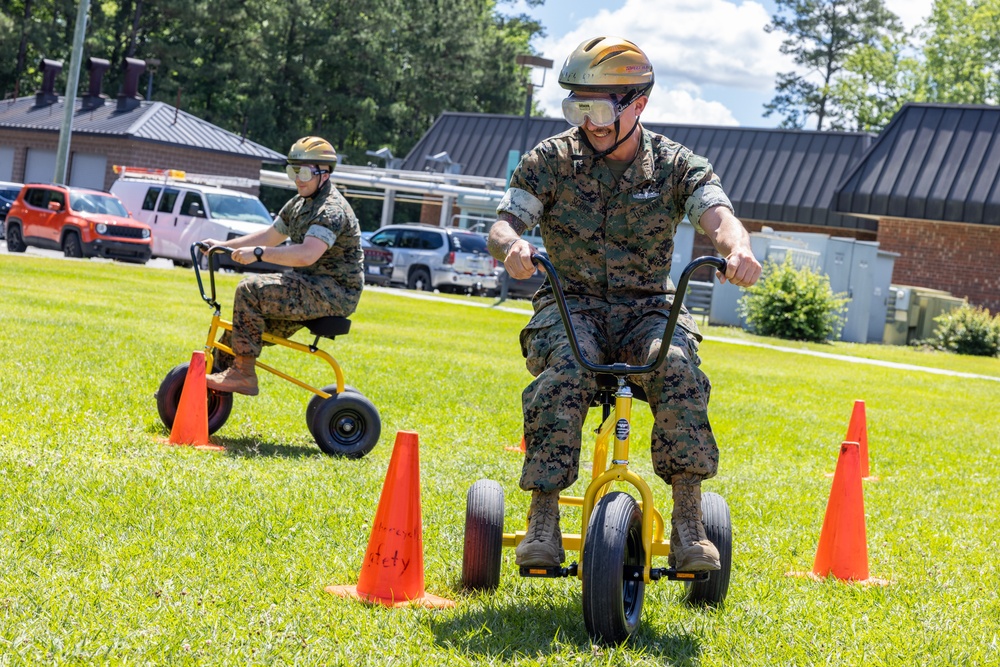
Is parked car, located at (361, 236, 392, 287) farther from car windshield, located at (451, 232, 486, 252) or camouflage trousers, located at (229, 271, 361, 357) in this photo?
camouflage trousers, located at (229, 271, 361, 357)

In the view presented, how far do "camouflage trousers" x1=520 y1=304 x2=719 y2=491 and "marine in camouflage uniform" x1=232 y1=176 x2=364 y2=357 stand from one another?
354 centimetres

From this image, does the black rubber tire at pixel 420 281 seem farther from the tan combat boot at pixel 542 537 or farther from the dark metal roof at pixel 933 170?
the tan combat boot at pixel 542 537

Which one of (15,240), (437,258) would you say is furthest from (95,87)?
(437,258)

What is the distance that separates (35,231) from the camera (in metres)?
32.0

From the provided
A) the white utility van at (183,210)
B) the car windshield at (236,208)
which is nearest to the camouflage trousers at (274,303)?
the white utility van at (183,210)

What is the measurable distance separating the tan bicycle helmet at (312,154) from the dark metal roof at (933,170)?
2720cm

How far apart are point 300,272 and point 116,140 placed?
127ft

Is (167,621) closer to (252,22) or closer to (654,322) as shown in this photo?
(654,322)

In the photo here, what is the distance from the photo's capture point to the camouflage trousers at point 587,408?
14.8 feet

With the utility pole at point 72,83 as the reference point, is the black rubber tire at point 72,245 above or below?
below

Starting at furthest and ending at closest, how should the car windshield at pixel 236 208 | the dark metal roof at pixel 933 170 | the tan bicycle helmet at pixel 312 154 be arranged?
the dark metal roof at pixel 933 170, the car windshield at pixel 236 208, the tan bicycle helmet at pixel 312 154

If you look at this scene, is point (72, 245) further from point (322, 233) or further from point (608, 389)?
point (608, 389)

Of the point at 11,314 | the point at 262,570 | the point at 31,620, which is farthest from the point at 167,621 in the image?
the point at 11,314

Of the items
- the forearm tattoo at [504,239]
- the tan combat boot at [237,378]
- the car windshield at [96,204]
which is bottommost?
the tan combat boot at [237,378]
